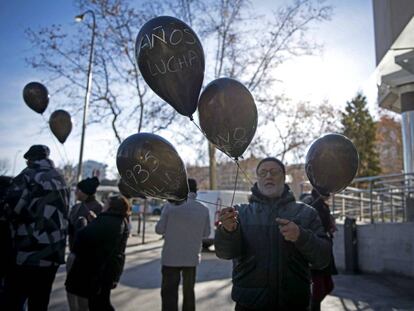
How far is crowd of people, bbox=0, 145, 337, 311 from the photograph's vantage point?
98.8 inches

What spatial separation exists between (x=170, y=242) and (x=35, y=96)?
11.4 feet

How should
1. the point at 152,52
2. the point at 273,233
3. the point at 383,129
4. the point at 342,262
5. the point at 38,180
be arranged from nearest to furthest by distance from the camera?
the point at 273,233
the point at 152,52
the point at 38,180
the point at 342,262
the point at 383,129

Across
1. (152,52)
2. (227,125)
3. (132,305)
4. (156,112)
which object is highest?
(156,112)

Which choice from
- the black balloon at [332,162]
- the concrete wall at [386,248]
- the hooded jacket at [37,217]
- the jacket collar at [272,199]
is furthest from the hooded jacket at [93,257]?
the concrete wall at [386,248]

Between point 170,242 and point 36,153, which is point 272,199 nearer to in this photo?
point 170,242

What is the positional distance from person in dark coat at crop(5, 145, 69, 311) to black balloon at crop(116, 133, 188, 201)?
1044 millimetres

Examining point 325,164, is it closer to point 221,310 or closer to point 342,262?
point 221,310

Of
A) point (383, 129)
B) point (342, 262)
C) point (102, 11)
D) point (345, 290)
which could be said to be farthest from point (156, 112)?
point (383, 129)

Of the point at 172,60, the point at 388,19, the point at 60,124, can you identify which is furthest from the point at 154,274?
the point at 388,19

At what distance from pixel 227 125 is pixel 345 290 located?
214 inches

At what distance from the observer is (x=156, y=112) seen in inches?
648

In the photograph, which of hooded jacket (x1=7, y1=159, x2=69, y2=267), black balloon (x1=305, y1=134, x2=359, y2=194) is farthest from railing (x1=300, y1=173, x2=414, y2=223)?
hooded jacket (x1=7, y1=159, x2=69, y2=267)

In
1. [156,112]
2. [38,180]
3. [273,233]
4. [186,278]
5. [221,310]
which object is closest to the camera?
[273,233]

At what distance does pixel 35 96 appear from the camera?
6.14 m
